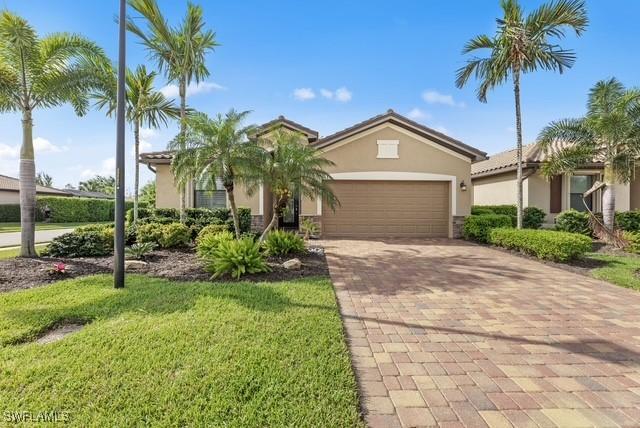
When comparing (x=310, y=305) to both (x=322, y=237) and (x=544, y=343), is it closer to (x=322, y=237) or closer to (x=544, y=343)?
(x=544, y=343)

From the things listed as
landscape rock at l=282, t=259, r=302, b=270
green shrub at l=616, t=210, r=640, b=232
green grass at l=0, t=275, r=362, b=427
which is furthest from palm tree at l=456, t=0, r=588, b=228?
green grass at l=0, t=275, r=362, b=427

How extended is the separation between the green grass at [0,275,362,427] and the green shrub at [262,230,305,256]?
11.8 feet

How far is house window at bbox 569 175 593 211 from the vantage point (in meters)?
15.6

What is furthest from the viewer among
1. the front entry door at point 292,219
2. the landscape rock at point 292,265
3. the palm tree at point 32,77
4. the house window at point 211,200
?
the front entry door at point 292,219

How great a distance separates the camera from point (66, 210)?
89.9 ft

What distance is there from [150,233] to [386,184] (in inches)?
386

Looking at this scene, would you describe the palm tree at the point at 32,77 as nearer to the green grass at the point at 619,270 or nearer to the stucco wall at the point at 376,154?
the stucco wall at the point at 376,154

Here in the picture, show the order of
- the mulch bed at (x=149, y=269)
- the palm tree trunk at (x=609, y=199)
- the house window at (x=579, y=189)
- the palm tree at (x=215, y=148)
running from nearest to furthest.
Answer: the mulch bed at (x=149, y=269)
the palm tree at (x=215, y=148)
the palm tree trunk at (x=609, y=199)
the house window at (x=579, y=189)

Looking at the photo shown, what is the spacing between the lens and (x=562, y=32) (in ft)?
36.3

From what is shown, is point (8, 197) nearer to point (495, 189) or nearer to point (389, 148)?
point (389, 148)

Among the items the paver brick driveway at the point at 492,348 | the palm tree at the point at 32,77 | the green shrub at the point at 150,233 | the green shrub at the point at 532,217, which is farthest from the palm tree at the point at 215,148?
the green shrub at the point at 532,217

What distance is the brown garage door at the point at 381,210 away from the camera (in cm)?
1479

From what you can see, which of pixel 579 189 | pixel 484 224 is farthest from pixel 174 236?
pixel 579 189

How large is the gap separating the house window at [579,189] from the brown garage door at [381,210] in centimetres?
639
